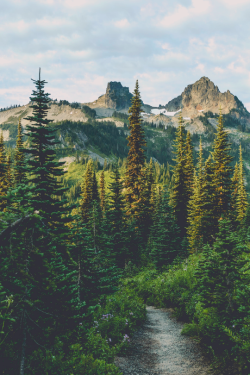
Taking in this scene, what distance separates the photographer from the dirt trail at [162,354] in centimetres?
730

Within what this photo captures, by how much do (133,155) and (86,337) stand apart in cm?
2657

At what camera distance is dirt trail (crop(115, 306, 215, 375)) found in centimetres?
730

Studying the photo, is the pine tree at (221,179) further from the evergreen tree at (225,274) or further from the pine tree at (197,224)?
the evergreen tree at (225,274)

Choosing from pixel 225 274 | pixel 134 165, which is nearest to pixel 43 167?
pixel 225 274

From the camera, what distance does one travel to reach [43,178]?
11430 millimetres

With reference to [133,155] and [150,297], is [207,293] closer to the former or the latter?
[150,297]

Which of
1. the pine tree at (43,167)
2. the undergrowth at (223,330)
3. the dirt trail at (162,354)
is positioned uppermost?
the pine tree at (43,167)

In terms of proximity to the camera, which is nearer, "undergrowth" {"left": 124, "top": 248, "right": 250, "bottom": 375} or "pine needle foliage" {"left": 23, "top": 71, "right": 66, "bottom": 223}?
"undergrowth" {"left": 124, "top": 248, "right": 250, "bottom": 375}

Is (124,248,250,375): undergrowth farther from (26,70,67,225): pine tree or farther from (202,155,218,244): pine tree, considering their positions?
(202,155,218,244): pine tree

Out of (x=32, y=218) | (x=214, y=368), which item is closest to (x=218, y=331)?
(x=214, y=368)

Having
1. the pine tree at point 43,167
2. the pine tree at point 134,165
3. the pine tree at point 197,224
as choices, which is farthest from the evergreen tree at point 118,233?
the pine tree at point 43,167

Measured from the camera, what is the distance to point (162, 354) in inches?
340

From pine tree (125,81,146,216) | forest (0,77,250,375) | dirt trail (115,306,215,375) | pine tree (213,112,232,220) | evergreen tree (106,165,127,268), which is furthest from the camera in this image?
pine tree (125,81,146,216)

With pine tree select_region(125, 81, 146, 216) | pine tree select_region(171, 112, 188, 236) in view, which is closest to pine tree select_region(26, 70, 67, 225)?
pine tree select_region(125, 81, 146, 216)
